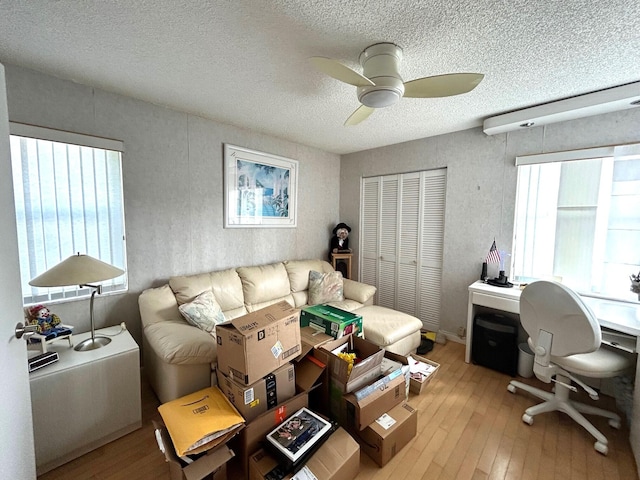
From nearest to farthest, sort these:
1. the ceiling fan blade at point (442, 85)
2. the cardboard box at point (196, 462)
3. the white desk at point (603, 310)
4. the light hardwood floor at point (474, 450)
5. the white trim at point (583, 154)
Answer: the cardboard box at point (196, 462), the ceiling fan blade at point (442, 85), the light hardwood floor at point (474, 450), the white desk at point (603, 310), the white trim at point (583, 154)

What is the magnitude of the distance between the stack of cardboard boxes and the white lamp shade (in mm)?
829

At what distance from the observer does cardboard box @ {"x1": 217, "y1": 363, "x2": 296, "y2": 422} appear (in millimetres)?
1395

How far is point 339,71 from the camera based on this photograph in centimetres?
133

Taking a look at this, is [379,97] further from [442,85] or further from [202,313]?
[202,313]

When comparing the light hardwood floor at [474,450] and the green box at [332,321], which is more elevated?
the green box at [332,321]

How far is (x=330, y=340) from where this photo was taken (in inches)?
74.2

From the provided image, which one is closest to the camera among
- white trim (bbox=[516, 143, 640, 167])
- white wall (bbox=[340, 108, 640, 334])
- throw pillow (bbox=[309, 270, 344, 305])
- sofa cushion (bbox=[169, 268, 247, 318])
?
white trim (bbox=[516, 143, 640, 167])

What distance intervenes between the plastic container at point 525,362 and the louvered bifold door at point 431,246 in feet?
2.88

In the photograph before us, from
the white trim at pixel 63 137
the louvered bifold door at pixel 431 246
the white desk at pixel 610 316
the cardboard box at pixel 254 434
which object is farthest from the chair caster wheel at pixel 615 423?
the white trim at pixel 63 137

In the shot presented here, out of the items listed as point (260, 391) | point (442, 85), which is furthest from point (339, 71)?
point (260, 391)

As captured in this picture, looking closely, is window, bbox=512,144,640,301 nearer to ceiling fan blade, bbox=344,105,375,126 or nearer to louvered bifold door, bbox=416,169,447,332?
louvered bifold door, bbox=416,169,447,332

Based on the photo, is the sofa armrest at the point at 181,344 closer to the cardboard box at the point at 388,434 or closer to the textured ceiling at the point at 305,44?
the cardboard box at the point at 388,434

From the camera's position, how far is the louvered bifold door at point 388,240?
11.5ft

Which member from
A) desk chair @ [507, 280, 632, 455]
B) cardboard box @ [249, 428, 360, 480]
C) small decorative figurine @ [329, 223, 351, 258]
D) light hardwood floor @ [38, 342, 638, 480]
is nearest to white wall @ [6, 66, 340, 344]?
light hardwood floor @ [38, 342, 638, 480]
